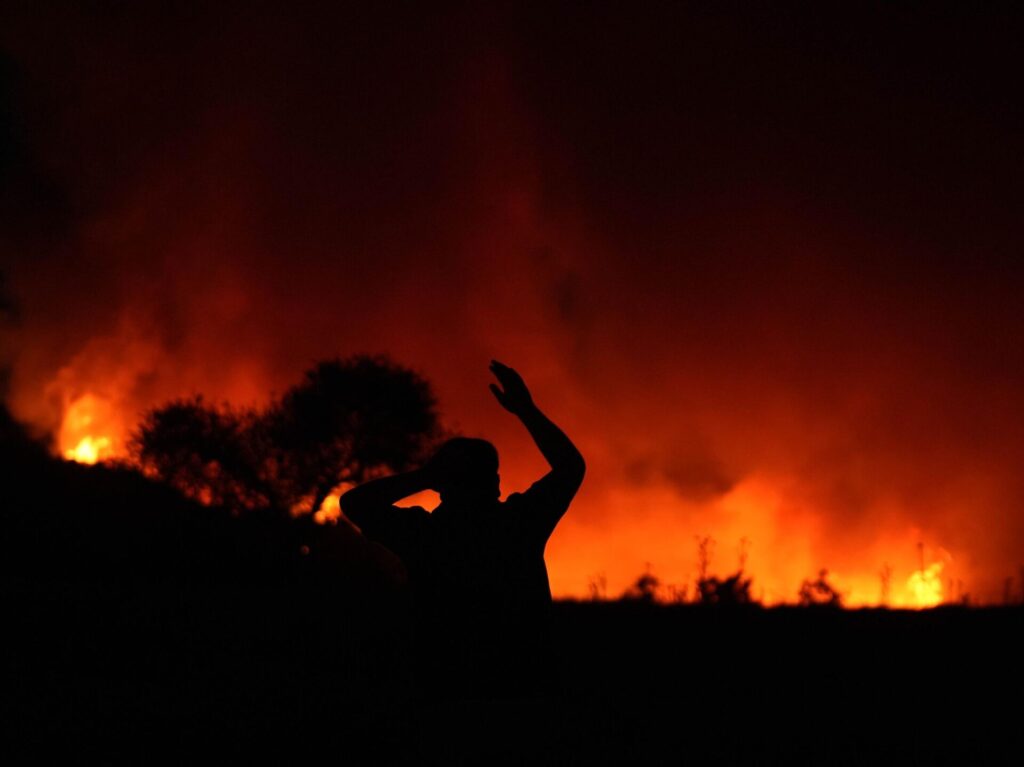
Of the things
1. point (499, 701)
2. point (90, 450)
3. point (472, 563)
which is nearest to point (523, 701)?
point (499, 701)

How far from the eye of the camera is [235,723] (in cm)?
934

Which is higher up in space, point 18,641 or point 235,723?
point 18,641

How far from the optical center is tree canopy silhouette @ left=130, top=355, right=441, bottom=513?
32438 millimetres

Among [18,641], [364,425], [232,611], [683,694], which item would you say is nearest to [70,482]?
[364,425]

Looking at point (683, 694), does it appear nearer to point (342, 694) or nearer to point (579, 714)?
point (579, 714)

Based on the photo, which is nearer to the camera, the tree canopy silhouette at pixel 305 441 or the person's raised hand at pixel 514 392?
the person's raised hand at pixel 514 392

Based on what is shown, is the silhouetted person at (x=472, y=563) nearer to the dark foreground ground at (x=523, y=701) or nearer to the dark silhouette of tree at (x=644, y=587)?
the dark foreground ground at (x=523, y=701)

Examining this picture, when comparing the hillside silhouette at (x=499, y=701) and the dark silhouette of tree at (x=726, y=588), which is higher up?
the dark silhouette of tree at (x=726, y=588)

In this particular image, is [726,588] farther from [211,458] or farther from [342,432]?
[211,458]

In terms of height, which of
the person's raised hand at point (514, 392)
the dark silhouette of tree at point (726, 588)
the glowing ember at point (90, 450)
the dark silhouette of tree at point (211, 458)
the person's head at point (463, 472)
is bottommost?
the person's head at point (463, 472)

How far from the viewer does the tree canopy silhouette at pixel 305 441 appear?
106ft

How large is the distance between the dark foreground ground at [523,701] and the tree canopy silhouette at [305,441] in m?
14.7

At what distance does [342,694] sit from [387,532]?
7685 mm

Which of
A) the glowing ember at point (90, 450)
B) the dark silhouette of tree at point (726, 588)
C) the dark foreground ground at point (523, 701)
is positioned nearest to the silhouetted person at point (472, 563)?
the dark foreground ground at point (523, 701)
